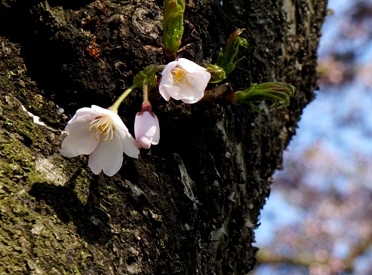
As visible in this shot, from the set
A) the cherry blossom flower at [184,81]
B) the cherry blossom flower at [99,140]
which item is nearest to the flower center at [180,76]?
the cherry blossom flower at [184,81]

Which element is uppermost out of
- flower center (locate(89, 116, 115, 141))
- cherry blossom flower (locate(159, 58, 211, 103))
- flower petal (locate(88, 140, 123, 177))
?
cherry blossom flower (locate(159, 58, 211, 103))

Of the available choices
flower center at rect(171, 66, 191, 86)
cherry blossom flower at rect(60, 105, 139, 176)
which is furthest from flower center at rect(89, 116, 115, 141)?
flower center at rect(171, 66, 191, 86)

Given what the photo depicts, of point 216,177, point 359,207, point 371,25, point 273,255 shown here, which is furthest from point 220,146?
point 371,25

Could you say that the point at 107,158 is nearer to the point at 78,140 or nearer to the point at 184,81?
the point at 78,140

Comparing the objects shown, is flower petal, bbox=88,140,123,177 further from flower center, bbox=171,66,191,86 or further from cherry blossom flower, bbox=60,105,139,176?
flower center, bbox=171,66,191,86

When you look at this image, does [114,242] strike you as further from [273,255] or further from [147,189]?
[273,255]

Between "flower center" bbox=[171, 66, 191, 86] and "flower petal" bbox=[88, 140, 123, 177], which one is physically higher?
"flower center" bbox=[171, 66, 191, 86]
